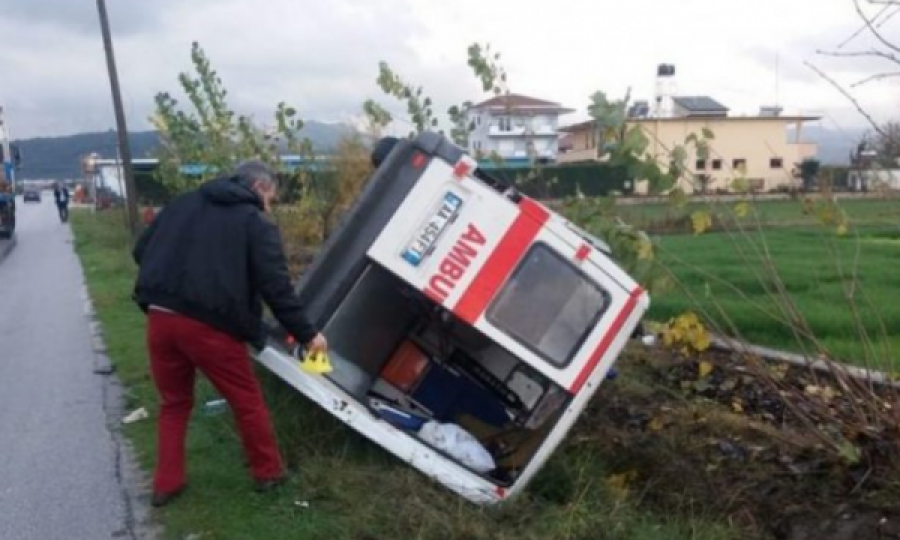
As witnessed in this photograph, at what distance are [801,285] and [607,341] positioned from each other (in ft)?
26.1

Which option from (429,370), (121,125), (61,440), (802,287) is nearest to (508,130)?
(429,370)

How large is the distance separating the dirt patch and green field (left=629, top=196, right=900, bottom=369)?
1.63 feet

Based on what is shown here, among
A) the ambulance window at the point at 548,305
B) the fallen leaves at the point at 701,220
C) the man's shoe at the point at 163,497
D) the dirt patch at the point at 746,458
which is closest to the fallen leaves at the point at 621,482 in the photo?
the dirt patch at the point at 746,458

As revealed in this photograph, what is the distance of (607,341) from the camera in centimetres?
585

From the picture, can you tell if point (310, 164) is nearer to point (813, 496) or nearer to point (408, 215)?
point (408, 215)

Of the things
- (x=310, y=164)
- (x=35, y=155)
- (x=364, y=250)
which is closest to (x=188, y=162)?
(x=310, y=164)

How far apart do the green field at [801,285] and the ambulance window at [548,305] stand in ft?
3.23

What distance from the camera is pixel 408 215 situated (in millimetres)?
5996

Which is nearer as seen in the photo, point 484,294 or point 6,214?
point 484,294

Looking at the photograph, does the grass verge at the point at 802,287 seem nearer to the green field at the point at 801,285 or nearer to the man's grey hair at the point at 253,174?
the green field at the point at 801,285

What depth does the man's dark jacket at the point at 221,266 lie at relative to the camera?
221 inches

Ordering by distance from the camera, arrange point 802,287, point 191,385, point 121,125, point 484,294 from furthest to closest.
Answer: point 121,125, point 802,287, point 191,385, point 484,294

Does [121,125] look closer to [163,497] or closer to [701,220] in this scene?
[163,497]

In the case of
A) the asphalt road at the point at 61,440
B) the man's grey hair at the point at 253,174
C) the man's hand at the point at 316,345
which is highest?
the man's grey hair at the point at 253,174
